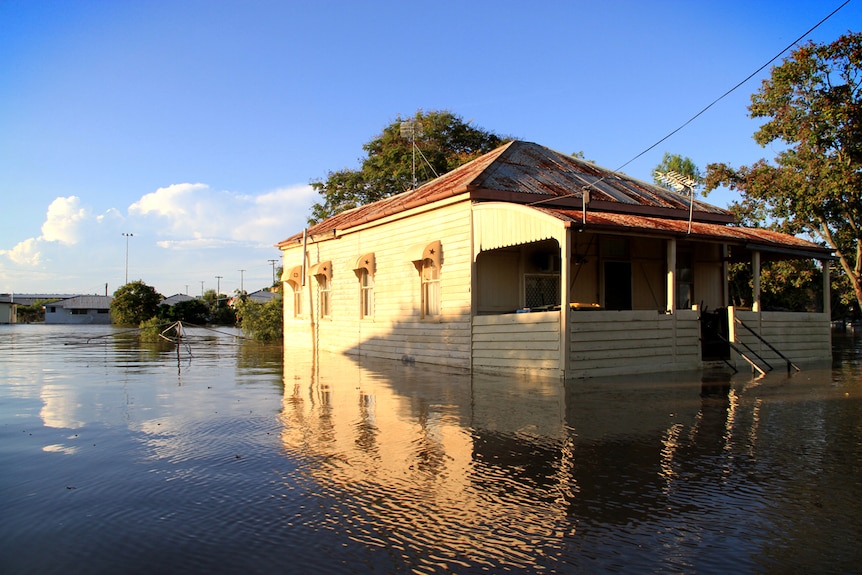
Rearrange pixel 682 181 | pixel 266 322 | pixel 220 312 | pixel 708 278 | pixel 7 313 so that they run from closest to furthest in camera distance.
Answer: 1. pixel 682 181
2. pixel 708 278
3. pixel 266 322
4. pixel 220 312
5. pixel 7 313

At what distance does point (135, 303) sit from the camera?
2662 inches

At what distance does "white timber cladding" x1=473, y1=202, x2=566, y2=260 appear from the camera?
44.6ft

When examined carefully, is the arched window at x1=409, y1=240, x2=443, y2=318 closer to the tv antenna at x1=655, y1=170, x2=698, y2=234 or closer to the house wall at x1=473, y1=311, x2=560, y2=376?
the house wall at x1=473, y1=311, x2=560, y2=376

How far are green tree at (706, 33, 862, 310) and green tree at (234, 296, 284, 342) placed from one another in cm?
2115

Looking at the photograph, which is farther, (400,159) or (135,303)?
(135,303)

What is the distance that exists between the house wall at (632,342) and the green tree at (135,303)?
60555 mm

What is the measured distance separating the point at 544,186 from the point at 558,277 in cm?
228

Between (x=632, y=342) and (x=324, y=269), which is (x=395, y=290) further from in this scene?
(x=632, y=342)

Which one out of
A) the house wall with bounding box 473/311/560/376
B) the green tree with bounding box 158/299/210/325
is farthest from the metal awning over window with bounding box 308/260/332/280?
the green tree with bounding box 158/299/210/325

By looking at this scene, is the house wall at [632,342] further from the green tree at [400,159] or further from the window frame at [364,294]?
the green tree at [400,159]

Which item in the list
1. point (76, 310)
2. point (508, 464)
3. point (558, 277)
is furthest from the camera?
point (76, 310)

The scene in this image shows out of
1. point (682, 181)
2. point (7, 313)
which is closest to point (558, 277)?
point (682, 181)

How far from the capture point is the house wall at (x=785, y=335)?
16728 mm

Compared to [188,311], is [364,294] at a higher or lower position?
higher
